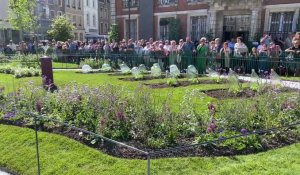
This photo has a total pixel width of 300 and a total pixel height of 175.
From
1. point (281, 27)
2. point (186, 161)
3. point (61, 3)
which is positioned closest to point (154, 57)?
point (281, 27)

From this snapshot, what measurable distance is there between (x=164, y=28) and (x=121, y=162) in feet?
77.9

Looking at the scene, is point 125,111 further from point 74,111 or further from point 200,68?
point 200,68

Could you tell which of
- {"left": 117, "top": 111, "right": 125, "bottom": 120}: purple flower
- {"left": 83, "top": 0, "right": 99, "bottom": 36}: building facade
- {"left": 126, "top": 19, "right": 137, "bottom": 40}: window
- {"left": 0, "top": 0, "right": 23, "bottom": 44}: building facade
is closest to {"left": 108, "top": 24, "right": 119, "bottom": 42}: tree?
{"left": 126, "top": 19, "right": 137, "bottom": 40}: window

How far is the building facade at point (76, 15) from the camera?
51.5 metres

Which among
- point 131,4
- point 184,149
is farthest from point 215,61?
point 131,4

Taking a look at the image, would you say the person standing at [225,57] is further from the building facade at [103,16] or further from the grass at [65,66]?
the building facade at [103,16]

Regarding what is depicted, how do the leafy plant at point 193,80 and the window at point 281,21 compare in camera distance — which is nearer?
the leafy plant at point 193,80

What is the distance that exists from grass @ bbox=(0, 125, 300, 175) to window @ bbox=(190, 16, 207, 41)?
66.9 feet

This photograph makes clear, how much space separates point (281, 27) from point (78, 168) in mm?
19216

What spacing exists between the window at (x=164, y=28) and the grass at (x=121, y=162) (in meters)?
22.2

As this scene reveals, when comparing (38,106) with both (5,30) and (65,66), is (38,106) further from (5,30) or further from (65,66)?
(5,30)

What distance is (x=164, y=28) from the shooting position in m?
27.7

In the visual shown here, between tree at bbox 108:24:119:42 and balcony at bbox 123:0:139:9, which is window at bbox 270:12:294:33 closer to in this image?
balcony at bbox 123:0:139:9

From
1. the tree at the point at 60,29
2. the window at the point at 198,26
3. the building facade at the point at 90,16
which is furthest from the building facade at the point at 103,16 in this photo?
the window at the point at 198,26
